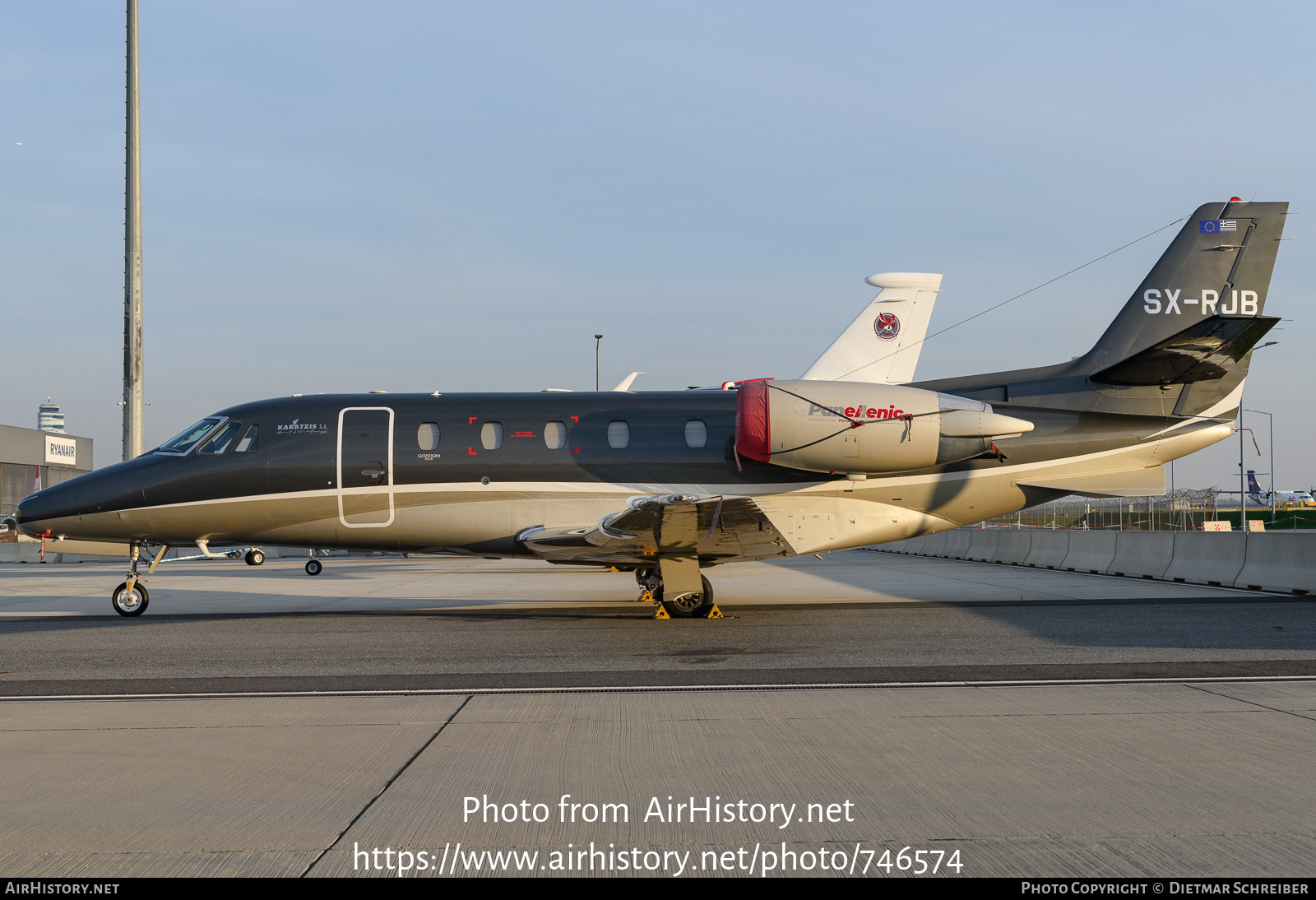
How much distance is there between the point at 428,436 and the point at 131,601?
200 inches

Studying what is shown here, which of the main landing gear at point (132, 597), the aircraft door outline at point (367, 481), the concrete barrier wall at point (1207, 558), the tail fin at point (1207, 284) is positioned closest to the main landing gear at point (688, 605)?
the aircraft door outline at point (367, 481)

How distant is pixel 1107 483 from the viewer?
14.4 m

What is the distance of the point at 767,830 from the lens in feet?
14.3

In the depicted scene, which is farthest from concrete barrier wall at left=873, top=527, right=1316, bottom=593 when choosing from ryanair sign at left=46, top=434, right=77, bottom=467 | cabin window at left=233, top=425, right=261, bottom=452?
ryanair sign at left=46, top=434, right=77, bottom=467

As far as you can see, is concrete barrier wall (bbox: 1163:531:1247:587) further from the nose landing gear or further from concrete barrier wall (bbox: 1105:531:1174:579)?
the nose landing gear

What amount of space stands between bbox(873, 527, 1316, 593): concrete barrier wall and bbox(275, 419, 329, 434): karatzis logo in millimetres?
15858

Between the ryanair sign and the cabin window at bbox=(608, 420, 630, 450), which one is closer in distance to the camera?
the cabin window at bbox=(608, 420, 630, 450)

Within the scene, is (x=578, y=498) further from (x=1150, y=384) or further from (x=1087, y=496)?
(x=1150, y=384)

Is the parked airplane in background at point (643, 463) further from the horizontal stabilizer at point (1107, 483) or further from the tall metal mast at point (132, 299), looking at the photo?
the tall metal mast at point (132, 299)

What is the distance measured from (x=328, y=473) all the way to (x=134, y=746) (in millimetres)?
8357

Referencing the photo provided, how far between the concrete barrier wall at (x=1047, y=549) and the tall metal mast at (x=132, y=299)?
22.0 meters

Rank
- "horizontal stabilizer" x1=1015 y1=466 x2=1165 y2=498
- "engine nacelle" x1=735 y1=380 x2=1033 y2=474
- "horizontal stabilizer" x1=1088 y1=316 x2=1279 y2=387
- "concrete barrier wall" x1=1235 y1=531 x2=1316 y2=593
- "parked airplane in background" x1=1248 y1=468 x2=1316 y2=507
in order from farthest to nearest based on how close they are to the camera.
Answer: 1. "parked airplane in background" x1=1248 y1=468 x2=1316 y2=507
2. "concrete barrier wall" x1=1235 y1=531 x2=1316 y2=593
3. "horizontal stabilizer" x1=1015 y1=466 x2=1165 y2=498
4. "engine nacelle" x1=735 y1=380 x2=1033 y2=474
5. "horizontal stabilizer" x1=1088 y1=316 x2=1279 y2=387

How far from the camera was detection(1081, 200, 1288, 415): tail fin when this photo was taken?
14352mm

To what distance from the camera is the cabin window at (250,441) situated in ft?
47.3
